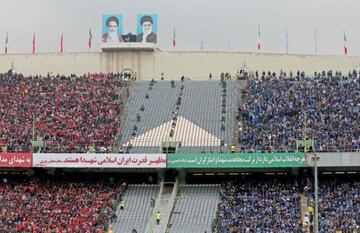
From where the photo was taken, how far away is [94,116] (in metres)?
56.8

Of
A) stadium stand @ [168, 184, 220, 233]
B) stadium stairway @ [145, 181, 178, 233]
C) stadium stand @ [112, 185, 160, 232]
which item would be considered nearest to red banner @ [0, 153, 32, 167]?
stadium stand @ [112, 185, 160, 232]

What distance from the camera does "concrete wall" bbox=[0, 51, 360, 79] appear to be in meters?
65.2

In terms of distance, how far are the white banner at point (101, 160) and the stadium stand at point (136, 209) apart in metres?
1.91

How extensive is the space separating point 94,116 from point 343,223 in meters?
21.7

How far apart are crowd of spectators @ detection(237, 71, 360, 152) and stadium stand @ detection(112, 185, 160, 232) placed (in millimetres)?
7087

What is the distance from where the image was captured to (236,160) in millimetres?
48969

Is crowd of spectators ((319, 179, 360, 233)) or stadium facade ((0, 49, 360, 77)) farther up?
stadium facade ((0, 49, 360, 77))

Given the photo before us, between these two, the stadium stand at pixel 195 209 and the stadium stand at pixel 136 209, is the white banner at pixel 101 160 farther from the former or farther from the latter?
the stadium stand at pixel 195 209

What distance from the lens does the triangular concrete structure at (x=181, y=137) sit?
53344 mm

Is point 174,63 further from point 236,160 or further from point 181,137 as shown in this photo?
point 236,160

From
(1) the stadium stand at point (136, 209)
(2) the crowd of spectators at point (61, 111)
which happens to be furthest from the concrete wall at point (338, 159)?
(2) the crowd of spectators at point (61, 111)

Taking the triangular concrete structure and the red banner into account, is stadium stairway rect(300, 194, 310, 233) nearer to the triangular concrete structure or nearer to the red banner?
the triangular concrete structure

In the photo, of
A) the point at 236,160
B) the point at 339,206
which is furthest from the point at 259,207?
the point at 339,206

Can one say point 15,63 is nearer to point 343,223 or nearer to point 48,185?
point 48,185
